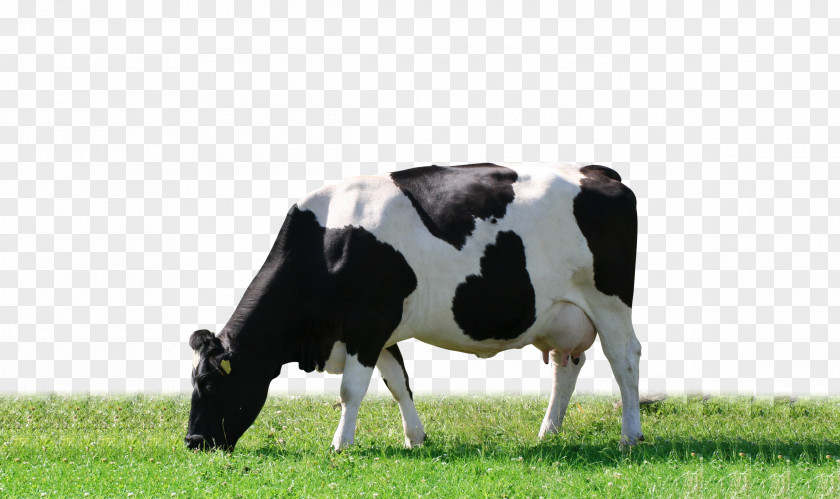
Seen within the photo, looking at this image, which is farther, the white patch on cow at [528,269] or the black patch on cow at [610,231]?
the black patch on cow at [610,231]

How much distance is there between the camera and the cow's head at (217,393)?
495 inches

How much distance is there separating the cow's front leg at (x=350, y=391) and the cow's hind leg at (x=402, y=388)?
1.05 m

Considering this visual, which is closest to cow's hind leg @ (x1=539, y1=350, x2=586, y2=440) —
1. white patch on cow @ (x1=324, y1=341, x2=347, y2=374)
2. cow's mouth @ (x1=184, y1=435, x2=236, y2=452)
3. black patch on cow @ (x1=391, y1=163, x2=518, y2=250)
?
black patch on cow @ (x1=391, y1=163, x2=518, y2=250)

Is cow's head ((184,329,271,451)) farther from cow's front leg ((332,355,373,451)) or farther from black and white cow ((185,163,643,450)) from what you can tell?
cow's front leg ((332,355,373,451))

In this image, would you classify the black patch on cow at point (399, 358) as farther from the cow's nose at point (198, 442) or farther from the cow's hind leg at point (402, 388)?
the cow's nose at point (198, 442)

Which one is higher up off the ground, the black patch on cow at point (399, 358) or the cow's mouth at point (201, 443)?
the black patch on cow at point (399, 358)

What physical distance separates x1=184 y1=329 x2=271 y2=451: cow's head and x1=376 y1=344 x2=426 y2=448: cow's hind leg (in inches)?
76.2

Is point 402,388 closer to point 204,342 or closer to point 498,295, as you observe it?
point 498,295

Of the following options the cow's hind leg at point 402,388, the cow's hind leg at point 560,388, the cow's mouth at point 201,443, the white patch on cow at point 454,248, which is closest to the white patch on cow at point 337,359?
the white patch on cow at point 454,248

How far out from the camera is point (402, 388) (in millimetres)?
13906

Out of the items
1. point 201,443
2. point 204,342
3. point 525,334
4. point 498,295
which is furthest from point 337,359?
point 525,334

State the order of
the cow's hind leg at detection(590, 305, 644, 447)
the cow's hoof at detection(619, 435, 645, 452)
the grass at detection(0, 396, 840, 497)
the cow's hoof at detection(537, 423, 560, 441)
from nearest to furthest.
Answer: the grass at detection(0, 396, 840, 497), the cow's hoof at detection(619, 435, 645, 452), the cow's hind leg at detection(590, 305, 644, 447), the cow's hoof at detection(537, 423, 560, 441)

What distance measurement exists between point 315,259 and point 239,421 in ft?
7.24

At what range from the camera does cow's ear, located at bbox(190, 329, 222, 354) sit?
12.6 metres
